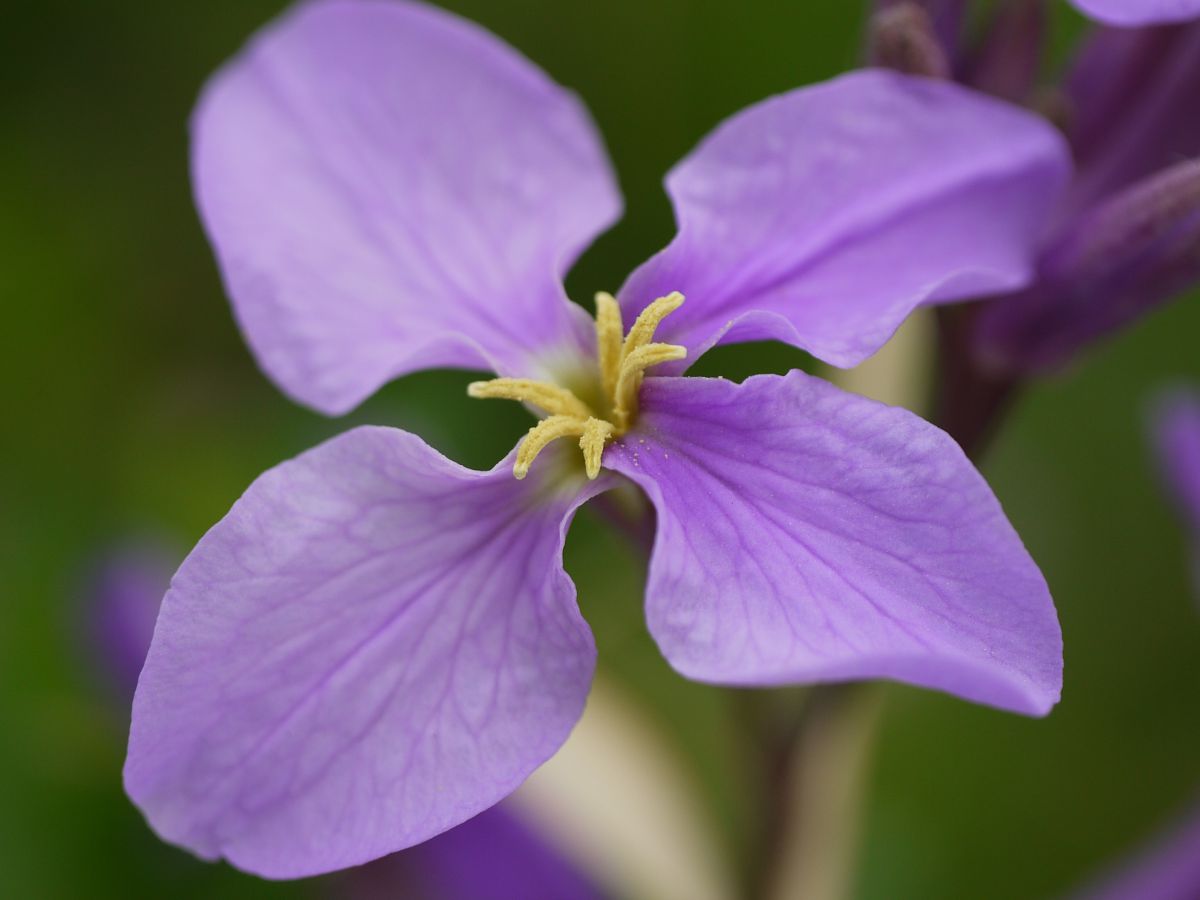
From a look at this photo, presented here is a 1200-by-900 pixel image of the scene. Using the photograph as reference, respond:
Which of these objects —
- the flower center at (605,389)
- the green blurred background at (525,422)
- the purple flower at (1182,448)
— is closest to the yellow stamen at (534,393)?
the flower center at (605,389)

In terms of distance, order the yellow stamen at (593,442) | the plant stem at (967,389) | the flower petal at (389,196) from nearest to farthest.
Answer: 1. the yellow stamen at (593,442)
2. the flower petal at (389,196)
3. the plant stem at (967,389)

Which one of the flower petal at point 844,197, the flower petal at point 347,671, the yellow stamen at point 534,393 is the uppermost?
the flower petal at point 844,197

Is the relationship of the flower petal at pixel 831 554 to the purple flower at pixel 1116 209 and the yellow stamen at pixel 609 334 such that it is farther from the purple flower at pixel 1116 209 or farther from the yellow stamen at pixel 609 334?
the purple flower at pixel 1116 209

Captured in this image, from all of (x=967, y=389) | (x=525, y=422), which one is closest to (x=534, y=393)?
(x=967, y=389)

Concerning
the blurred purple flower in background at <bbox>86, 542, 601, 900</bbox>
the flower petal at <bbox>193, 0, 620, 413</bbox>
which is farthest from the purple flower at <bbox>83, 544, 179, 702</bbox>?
the flower petal at <bbox>193, 0, 620, 413</bbox>

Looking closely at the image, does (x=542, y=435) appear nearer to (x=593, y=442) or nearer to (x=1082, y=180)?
(x=593, y=442)

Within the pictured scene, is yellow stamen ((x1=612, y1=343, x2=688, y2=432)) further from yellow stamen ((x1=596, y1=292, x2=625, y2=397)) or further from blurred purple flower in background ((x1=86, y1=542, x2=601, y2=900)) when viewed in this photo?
blurred purple flower in background ((x1=86, y1=542, x2=601, y2=900))
